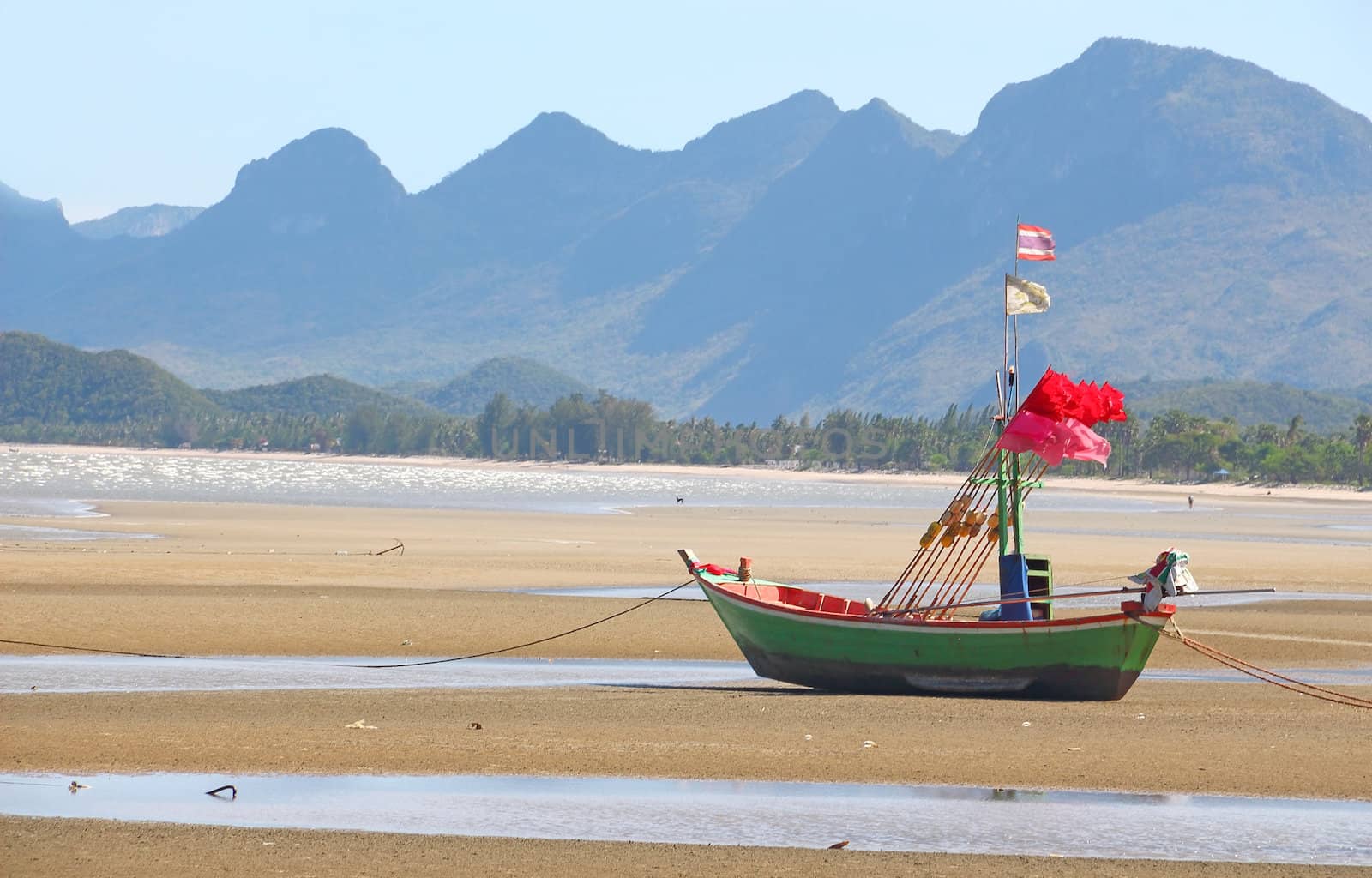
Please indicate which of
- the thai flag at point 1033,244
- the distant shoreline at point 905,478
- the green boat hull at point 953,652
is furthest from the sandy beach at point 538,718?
the distant shoreline at point 905,478

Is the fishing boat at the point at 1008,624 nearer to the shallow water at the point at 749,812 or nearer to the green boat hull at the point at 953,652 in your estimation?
the green boat hull at the point at 953,652

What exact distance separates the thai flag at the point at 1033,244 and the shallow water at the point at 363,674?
6.16m

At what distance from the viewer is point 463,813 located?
15047 millimetres

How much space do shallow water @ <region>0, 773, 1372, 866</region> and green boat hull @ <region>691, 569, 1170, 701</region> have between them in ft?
16.7

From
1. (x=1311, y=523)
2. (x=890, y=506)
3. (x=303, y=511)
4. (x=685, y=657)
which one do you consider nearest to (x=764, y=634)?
(x=685, y=657)

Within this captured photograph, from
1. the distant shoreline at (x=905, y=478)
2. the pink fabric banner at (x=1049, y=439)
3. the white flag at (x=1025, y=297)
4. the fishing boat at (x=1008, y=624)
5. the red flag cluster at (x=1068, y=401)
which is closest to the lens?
the fishing boat at (x=1008, y=624)

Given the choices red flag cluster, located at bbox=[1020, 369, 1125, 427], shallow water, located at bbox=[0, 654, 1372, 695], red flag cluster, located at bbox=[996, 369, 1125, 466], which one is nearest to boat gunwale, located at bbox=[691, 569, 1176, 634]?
shallow water, located at bbox=[0, 654, 1372, 695]

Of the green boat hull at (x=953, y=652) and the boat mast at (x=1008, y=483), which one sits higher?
the boat mast at (x=1008, y=483)

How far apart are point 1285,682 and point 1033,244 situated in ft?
21.9

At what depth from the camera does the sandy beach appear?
535 inches

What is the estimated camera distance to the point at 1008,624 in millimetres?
21438

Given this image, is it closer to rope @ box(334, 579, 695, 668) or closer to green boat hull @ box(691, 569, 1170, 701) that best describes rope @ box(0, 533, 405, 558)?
rope @ box(334, 579, 695, 668)

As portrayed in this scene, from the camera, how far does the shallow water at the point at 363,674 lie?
72.0 ft

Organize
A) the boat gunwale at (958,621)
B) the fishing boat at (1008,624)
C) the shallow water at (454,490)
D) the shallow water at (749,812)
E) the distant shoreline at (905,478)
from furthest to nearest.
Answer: the distant shoreline at (905,478), the shallow water at (454,490), the fishing boat at (1008,624), the boat gunwale at (958,621), the shallow water at (749,812)
